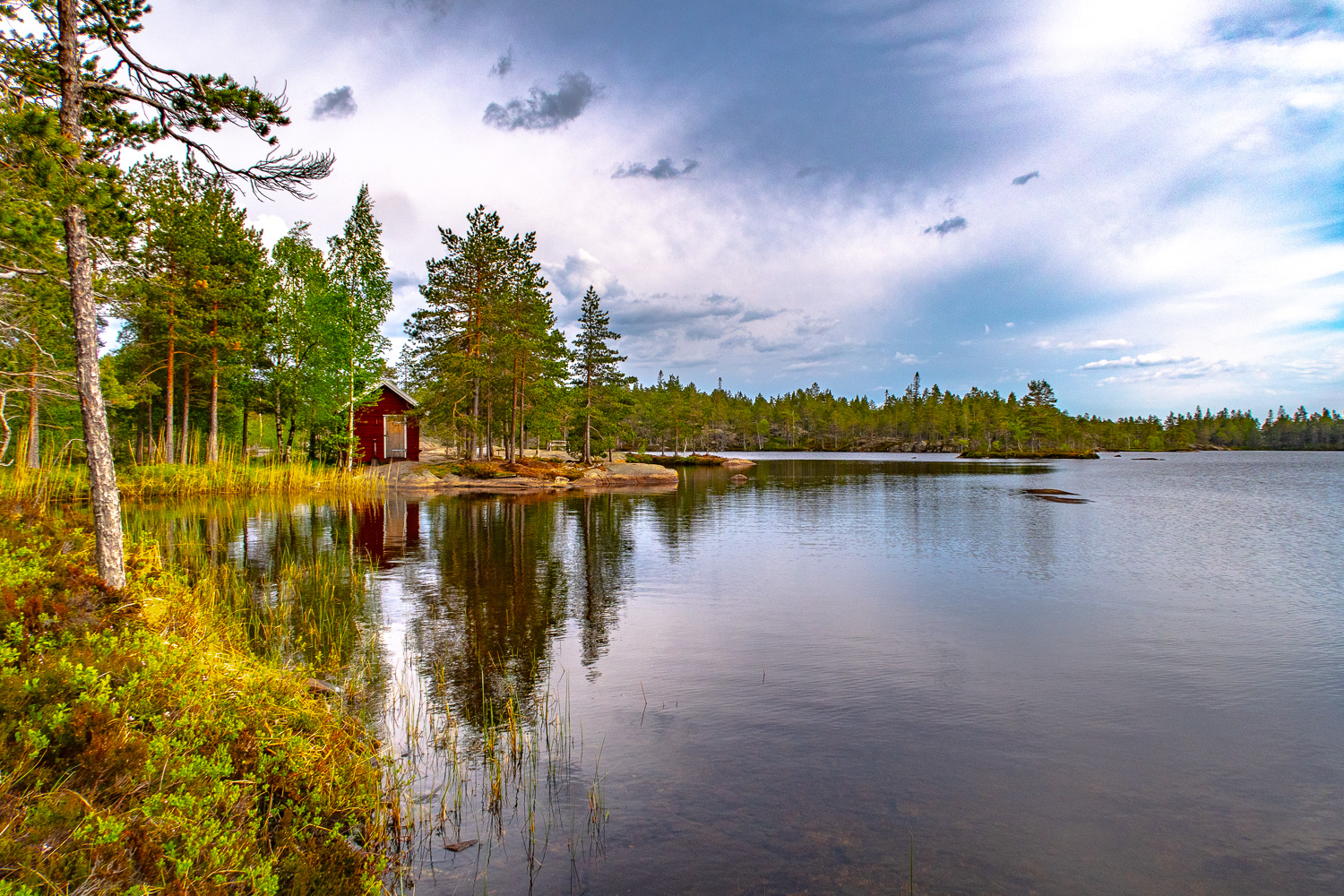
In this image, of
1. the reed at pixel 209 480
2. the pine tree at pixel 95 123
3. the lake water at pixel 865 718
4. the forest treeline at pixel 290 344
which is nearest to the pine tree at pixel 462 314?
the forest treeline at pixel 290 344

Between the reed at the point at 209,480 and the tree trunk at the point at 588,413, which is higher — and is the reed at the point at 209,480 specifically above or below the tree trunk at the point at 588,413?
below

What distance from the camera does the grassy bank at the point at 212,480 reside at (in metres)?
23.2

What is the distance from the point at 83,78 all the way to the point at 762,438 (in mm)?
152594

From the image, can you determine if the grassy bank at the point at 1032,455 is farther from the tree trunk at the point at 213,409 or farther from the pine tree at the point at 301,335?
the tree trunk at the point at 213,409

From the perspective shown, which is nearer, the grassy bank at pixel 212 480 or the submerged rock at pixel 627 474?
the grassy bank at pixel 212 480

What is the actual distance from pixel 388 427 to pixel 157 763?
47717mm

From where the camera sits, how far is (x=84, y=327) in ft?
24.7

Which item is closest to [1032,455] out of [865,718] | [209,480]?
[209,480]

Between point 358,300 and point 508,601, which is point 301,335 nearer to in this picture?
point 358,300

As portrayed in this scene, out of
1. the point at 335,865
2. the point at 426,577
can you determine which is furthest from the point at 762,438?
the point at 335,865

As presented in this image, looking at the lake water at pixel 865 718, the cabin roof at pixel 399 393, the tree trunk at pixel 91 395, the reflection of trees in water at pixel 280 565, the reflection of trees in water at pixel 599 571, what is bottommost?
the lake water at pixel 865 718

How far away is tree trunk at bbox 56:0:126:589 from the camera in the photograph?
7.50 metres

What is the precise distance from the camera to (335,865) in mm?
4566

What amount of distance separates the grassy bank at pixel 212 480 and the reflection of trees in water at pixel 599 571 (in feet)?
44.9
